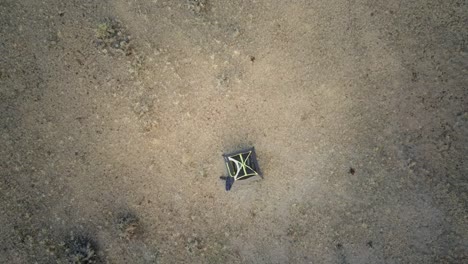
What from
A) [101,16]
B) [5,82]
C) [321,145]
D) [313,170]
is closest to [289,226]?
[313,170]

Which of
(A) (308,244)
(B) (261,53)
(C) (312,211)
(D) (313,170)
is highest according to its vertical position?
(B) (261,53)

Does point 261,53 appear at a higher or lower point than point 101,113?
higher

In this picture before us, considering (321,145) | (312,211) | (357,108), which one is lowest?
(312,211)

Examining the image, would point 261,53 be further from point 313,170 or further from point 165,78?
point 313,170

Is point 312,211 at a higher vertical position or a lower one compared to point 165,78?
lower

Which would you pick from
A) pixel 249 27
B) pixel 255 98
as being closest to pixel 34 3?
pixel 249 27

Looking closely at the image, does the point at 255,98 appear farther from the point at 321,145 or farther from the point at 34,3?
the point at 34,3
